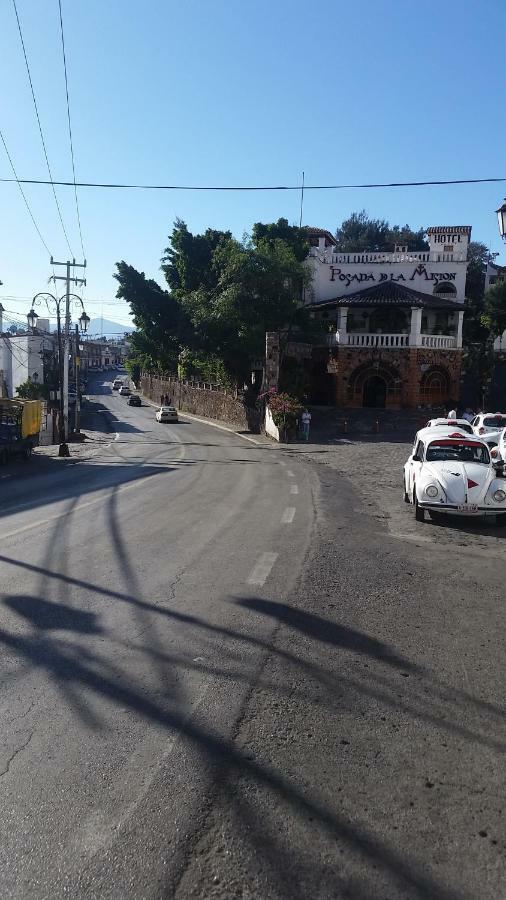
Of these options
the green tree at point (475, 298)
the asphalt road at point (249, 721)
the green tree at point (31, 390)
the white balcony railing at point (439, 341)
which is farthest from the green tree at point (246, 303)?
the asphalt road at point (249, 721)

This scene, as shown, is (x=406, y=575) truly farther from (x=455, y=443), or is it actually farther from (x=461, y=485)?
(x=455, y=443)

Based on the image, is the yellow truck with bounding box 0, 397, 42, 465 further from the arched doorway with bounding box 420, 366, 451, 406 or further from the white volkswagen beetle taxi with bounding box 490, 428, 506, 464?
the arched doorway with bounding box 420, 366, 451, 406

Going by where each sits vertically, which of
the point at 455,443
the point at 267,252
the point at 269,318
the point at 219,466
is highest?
the point at 267,252

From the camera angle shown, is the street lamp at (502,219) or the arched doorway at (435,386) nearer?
the street lamp at (502,219)

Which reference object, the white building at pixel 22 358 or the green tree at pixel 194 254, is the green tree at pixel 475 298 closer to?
the green tree at pixel 194 254

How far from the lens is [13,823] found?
10.9 feet

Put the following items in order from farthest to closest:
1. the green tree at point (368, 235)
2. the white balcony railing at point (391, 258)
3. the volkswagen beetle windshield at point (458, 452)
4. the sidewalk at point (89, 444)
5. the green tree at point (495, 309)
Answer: the green tree at point (368, 235) → the green tree at point (495, 309) → the white balcony railing at point (391, 258) → the sidewalk at point (89, 444) → the volkswagen beetle windshield at point (458, 452)

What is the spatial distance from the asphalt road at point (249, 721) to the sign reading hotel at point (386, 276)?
37287 millimetres

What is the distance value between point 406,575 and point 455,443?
531 cm

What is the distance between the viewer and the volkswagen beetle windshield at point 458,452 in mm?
12570

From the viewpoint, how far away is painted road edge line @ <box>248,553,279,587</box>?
775 cm

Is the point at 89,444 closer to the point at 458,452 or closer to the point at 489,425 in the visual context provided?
the point at 489,425

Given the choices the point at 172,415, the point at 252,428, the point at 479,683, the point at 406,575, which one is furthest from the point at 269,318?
the point at 479,683

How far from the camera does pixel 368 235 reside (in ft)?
301
